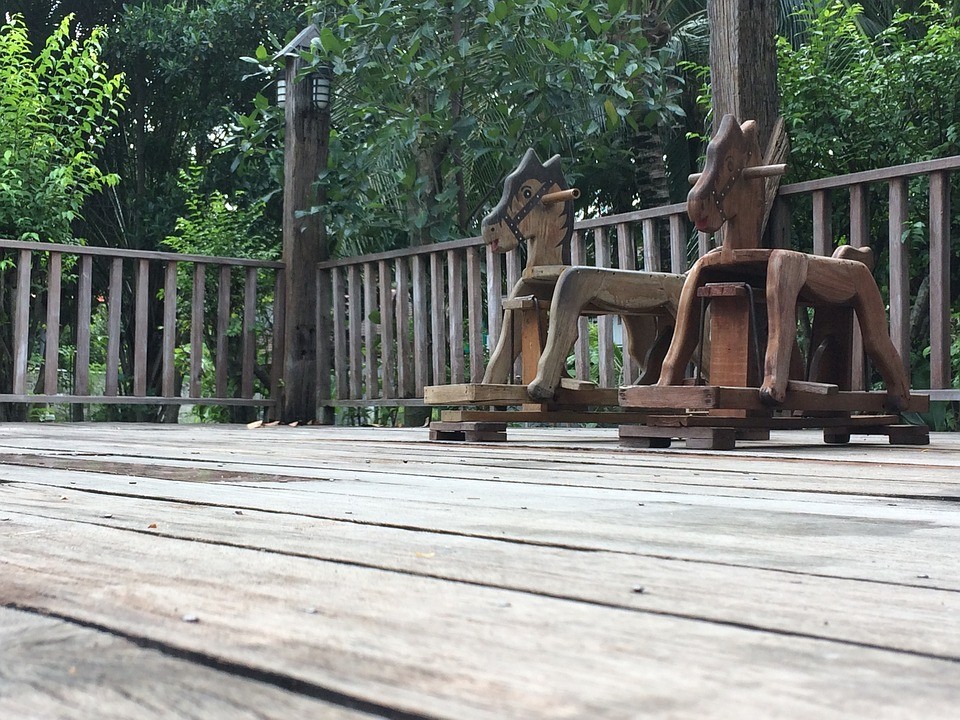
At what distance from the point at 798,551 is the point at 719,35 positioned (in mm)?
3095

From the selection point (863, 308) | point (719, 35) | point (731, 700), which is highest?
point (719, 35)

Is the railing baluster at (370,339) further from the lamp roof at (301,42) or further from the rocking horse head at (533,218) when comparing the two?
the rocking horse head at (533,218)

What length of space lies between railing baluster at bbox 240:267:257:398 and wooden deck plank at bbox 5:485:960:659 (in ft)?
15.3

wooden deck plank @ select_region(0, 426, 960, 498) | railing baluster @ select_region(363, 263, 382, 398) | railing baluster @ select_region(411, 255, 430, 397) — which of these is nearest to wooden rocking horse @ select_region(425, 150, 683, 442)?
wooden deck plank @ select_region(0, 426, 960, 498)

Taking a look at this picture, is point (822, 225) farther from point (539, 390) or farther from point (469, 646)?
point (469, 646)

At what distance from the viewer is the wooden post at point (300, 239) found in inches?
228

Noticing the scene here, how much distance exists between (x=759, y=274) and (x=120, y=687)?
2.42 meters

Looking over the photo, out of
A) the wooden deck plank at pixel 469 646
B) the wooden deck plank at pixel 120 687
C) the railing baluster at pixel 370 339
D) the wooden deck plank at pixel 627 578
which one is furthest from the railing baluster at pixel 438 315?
the wooden deck plank at pixel 120 687

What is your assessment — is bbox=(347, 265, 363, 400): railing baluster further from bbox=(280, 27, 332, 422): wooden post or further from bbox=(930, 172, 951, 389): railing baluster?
bbox=(930, 172, 951, 389): railing baluster

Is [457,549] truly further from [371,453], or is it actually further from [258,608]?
[371,453]

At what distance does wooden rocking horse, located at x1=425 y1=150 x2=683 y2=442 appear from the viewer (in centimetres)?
293

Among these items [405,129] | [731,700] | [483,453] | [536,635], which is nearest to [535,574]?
[536,635]

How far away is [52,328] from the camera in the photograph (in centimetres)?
520

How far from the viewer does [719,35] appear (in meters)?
3.74
